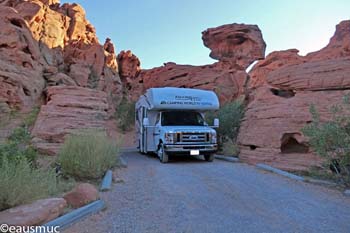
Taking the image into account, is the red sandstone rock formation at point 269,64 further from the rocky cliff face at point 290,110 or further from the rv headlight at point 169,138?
the rv headlight at point 169,138

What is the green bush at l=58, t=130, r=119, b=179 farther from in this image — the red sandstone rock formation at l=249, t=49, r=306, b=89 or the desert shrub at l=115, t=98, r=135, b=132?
the red sandstone rock formation at l=249, t=49, r=306, b=89

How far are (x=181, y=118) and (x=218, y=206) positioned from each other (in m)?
8.47

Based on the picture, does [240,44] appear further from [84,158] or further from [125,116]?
[84,158]

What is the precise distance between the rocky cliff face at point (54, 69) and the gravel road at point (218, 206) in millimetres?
5730

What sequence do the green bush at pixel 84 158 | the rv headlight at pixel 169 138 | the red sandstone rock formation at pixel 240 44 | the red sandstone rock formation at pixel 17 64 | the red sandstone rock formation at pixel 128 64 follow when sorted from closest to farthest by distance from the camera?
the green bush at pixel 84 158
the rv headlight at pixel 169 138
the red sandstone rock formation at pixel 17 64
the red sandstone rock formation at pixel 240 44
the red sandstone rock formation at pixel 128 64

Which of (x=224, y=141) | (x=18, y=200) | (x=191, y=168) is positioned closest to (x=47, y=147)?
(x=191, y=168)

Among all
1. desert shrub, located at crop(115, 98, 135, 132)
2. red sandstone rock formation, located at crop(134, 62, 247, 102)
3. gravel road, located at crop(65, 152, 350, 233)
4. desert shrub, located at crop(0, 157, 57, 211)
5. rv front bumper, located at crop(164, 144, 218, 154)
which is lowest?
gravel road, located at crop(65, 152, 350, 233)

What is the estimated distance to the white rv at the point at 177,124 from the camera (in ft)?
41.6

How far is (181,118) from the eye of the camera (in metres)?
14.2

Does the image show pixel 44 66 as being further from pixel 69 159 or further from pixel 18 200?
pixel 18 200

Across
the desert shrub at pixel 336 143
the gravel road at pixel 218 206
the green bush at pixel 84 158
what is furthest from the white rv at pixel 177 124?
the desert shrub at pixel 336 143

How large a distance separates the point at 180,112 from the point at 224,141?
12.1 ft

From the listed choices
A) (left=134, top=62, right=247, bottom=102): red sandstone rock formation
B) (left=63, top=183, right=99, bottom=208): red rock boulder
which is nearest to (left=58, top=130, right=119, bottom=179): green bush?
(left=63, top=183, right=99, bottom=208): red rock boulder

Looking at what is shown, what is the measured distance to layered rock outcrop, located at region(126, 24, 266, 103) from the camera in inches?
1430
